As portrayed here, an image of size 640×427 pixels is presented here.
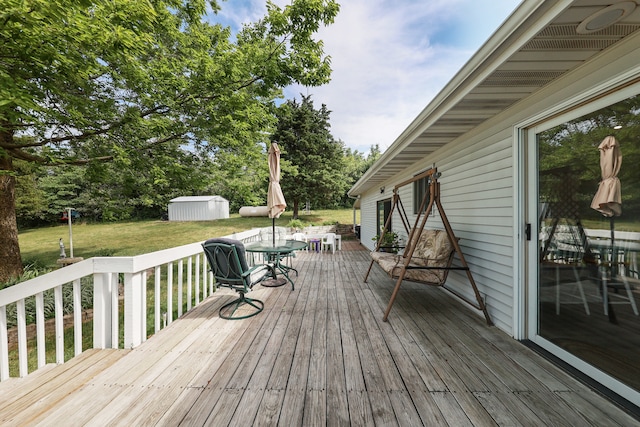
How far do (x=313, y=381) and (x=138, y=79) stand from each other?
17.1ft

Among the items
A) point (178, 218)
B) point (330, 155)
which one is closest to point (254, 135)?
point (330, 155)

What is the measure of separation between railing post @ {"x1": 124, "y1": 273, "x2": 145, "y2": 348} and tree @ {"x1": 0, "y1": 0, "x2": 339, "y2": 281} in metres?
2.58

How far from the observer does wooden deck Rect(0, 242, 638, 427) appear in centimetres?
156

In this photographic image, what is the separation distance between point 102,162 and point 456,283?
23.8 ft

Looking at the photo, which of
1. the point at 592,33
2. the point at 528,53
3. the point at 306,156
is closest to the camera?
the point at 592,33

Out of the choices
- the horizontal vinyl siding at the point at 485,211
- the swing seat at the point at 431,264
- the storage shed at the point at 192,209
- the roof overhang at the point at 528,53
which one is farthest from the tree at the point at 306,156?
the roof overhang at the point at 528,53

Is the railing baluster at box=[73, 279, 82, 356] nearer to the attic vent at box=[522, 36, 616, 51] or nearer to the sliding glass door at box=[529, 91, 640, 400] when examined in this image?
the attic vent at box=[522, 36, 616, 51]

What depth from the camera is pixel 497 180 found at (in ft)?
9.72

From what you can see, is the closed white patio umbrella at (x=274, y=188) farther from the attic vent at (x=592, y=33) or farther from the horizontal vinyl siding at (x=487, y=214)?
the attic vent at (x=592, y=33)

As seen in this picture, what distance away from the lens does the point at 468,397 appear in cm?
172

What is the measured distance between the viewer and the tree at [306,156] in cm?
1906

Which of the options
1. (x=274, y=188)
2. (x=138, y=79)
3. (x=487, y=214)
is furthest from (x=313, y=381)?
(x=138, y=79)

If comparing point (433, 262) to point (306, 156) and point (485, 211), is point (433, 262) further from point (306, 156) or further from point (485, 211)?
point (306, 156)

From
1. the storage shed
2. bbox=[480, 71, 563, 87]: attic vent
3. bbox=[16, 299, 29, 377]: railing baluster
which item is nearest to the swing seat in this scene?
bbox=[480, 71, 563, 87]: attic vent
